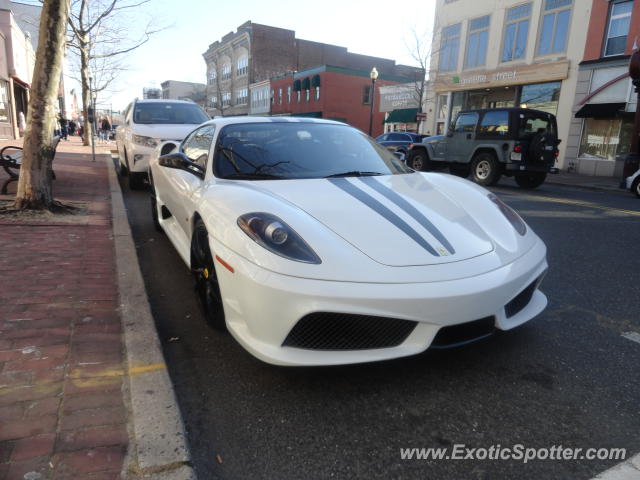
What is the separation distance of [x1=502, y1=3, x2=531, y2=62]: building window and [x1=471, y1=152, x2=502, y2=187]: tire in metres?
12.0

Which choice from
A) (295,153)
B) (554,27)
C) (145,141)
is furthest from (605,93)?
(295,153)

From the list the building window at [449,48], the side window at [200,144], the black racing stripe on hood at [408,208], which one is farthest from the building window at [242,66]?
the black racing stripe on hood at [408,208]

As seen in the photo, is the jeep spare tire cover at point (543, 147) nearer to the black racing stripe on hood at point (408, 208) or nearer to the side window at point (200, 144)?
the side window at point (200, 144)

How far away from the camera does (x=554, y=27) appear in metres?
19.3

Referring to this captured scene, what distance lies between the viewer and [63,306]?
9.65 ft

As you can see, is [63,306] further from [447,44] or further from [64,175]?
[447,44]

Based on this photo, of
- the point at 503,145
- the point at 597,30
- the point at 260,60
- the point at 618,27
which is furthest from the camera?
the point at 260,60

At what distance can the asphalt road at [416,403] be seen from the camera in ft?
5.73

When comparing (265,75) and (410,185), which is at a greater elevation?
(265,75)

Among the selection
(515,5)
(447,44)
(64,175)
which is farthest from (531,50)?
(64,175)

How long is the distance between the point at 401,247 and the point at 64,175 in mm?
9611

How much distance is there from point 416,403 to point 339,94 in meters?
39.0

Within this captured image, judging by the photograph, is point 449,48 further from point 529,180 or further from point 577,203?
point 577,203

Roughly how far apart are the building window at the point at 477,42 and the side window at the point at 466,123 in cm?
1240
